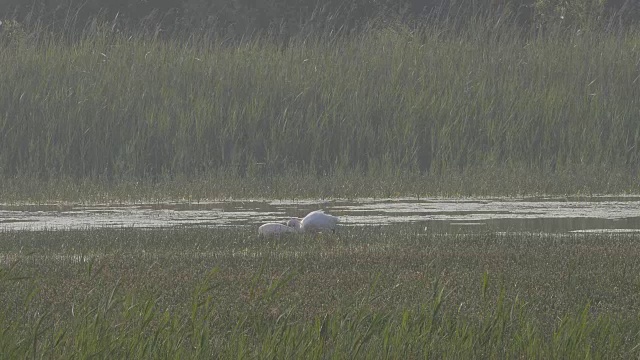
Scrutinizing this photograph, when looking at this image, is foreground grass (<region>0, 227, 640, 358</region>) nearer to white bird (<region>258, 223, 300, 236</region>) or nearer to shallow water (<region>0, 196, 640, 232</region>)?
white bird (<region>258, 223, 300, 236</region>)

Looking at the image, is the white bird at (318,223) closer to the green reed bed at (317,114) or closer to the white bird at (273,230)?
the white bird at (273,230)

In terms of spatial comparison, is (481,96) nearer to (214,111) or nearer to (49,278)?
(214,111)

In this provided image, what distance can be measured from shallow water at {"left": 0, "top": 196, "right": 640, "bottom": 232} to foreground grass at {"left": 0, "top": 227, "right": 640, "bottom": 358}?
3.08 feet

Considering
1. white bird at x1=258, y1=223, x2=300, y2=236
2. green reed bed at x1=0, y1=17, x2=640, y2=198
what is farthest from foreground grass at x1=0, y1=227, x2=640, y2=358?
green reed bed at x1=0, y1=17, x2=640, y2=198

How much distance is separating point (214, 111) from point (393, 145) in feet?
7.98

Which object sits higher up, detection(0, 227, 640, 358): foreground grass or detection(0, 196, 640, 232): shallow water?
detection(0, 196, 640, 232): shallow water

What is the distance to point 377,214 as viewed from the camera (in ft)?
44.4

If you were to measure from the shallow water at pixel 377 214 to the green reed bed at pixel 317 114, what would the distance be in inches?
56.5

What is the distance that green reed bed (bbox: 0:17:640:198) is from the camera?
17750 mm

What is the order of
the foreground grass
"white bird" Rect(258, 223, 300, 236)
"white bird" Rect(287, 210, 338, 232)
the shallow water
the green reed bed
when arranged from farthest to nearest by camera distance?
the green reed bed < the shallow water < "white bird" Rect(287, 210, 338, 232) < "white bird" Rect(258, 223, 300, 236) < the foreground grass

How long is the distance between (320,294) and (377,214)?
526cm

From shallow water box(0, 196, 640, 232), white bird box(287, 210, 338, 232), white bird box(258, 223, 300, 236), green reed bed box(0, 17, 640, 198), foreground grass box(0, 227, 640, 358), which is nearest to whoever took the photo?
foreground grass box(0, 227, 640, 358)

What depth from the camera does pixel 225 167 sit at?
18.1 metres

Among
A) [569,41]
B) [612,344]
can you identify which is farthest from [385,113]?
[612,344]
